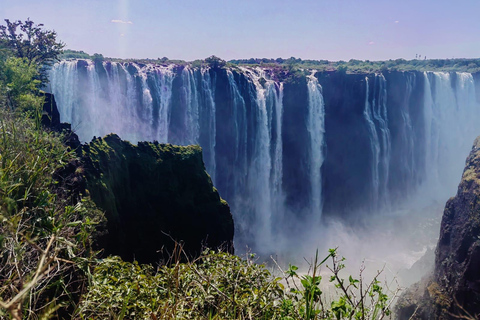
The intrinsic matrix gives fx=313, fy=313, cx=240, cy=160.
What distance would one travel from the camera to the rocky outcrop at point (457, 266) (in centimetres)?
1137

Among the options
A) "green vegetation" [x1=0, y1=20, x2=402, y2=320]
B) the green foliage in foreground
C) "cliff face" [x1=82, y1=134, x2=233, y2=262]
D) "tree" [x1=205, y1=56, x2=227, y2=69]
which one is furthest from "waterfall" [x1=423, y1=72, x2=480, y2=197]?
"green vegetation" [x1=0, y1=20, x2=402, y2=320]

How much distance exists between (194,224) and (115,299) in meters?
9.85

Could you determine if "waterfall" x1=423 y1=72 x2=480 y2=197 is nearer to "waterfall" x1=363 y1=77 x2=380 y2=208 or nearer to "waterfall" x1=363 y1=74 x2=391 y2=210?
"waterfall" x1=363 y1=74 x2=391 y2=210

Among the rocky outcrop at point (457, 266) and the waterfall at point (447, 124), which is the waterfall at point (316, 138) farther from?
the rocky outcrop at point (457, 266)

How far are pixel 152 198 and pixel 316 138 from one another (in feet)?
67.6

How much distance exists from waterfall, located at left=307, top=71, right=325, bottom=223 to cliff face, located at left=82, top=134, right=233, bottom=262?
17494mm

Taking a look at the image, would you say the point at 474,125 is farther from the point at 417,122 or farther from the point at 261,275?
the point at 261,275

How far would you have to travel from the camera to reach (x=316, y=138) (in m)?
29.8

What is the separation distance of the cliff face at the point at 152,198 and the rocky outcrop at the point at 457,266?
8.38m

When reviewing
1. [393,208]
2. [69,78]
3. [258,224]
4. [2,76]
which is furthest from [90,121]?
[393,208]

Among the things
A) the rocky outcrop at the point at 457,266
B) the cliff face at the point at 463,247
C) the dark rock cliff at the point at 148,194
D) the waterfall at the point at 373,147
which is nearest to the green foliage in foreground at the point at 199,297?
the dark rock cliff at the point at 148,194

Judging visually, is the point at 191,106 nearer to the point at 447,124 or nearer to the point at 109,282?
the point at 109,282

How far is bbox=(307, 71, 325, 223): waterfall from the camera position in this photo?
95.6 feet

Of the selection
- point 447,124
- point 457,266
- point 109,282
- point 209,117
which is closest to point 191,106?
point 209,117
